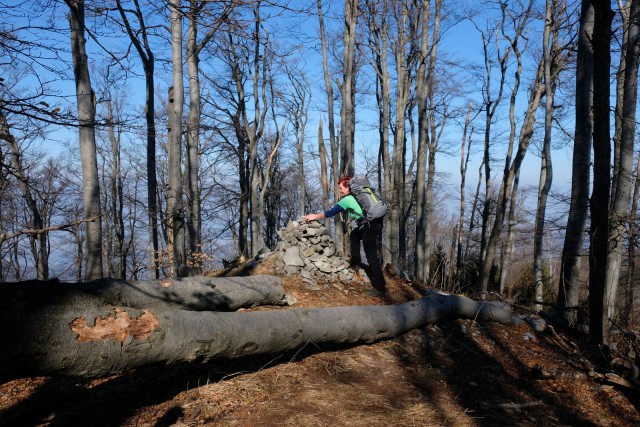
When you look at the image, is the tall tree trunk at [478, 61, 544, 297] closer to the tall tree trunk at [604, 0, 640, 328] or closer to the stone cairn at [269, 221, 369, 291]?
the tall tree trunk at [604, 0, 640, 328]

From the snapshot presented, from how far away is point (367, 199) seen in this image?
6410 mm

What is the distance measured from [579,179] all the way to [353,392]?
5.92 meters

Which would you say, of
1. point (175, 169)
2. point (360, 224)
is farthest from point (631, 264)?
point (175, 169)

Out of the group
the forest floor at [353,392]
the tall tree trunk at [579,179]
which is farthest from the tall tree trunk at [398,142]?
the forest floor at [353,392]

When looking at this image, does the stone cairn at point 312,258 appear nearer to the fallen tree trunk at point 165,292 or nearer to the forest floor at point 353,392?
the fallen tree trunk at point 165,292

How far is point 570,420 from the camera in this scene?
3938 millimetres

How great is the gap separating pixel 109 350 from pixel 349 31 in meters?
10.3

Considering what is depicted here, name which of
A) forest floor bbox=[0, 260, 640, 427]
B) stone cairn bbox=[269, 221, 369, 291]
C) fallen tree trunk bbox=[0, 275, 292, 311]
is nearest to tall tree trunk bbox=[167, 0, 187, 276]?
stone cairn bbox=[269, 221, 369, 291]

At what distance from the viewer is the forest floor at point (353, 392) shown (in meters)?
3.36

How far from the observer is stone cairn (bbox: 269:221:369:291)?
7.18 m

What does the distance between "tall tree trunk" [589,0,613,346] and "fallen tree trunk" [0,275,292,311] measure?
158 inches

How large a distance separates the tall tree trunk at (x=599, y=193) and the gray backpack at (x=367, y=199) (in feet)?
9.00

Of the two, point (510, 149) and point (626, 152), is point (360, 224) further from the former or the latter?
point (510, 149)

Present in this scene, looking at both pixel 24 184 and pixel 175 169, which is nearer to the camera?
pixel 24 184
